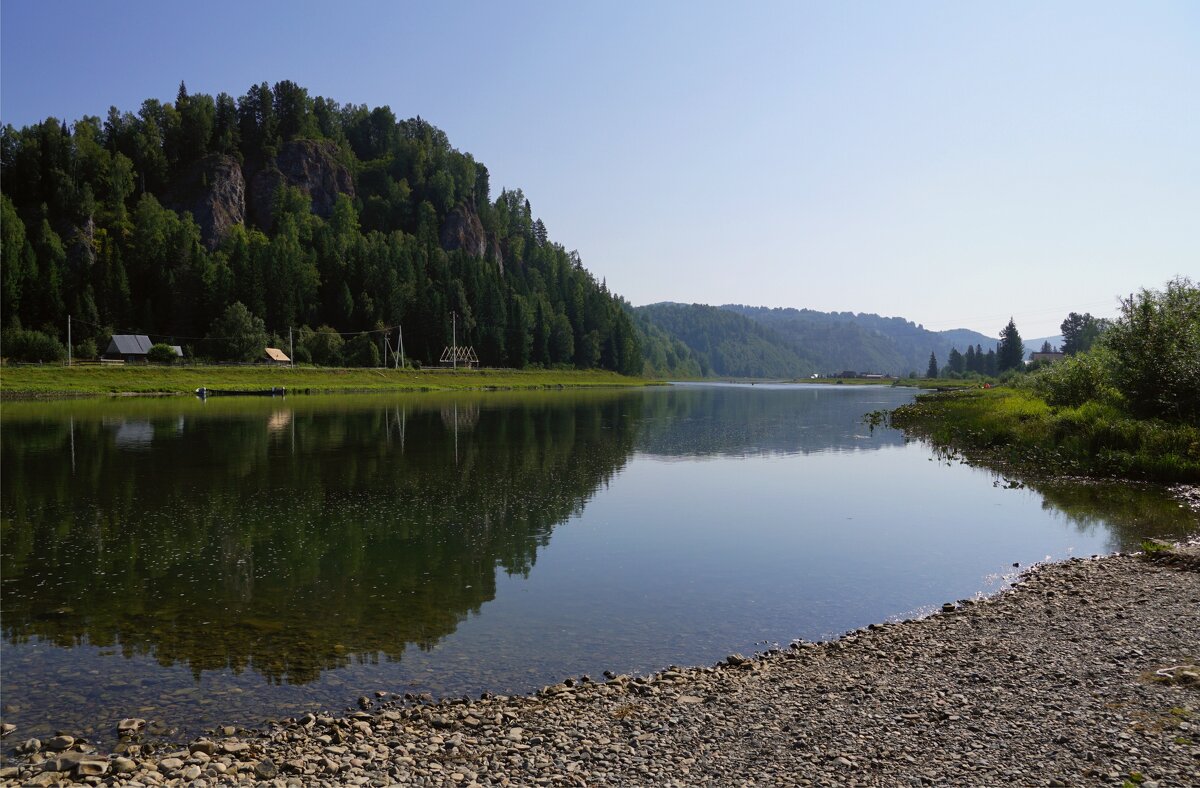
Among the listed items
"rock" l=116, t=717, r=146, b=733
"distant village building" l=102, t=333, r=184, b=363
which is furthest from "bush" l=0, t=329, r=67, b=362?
"rock" l=116, t=717, r=146, b=733

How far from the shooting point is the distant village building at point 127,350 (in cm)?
11094

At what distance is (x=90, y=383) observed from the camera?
82.0 m

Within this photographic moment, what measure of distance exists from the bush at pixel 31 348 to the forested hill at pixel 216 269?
7534 millimetres

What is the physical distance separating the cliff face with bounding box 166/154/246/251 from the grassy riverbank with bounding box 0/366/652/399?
8441 cm

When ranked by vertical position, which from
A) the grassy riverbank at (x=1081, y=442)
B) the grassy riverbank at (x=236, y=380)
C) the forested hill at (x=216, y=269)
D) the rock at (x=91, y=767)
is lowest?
the rock at (x=91, y=767)

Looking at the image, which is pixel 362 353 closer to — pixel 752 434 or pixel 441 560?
pixel 752 434

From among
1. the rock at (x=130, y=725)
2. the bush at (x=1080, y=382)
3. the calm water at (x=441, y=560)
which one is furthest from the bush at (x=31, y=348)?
the bush at (x=1080, y=382)

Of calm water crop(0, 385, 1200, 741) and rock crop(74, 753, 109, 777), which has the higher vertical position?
rock crop(74, 753, 109, 777)

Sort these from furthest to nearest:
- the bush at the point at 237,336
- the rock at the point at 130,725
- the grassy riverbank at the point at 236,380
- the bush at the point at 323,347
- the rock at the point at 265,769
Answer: the bush at the point at 323,347 → the bush at the point at 237,336 → the grassy riverbank at the point at 236,380 → the rock at the point at 130,725 → the rock at the point at 265,769

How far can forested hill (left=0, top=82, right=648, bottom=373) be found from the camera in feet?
407

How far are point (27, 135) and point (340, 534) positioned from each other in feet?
665

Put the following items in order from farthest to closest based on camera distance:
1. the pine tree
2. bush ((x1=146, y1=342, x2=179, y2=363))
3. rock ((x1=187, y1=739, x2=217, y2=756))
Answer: the pine tree, bush ((x1=146, y1=342, x2=179, y2=363)), rock ((x1=187, y1=739, x2=217, y2=756))

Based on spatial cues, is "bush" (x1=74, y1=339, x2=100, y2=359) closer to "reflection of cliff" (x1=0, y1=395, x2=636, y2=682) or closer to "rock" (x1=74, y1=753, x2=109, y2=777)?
"reflection of cliff" (x1=0, y1=395, x2=636, y2=682)

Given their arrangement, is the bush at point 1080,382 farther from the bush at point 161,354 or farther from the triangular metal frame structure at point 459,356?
the bush at point 161,354
